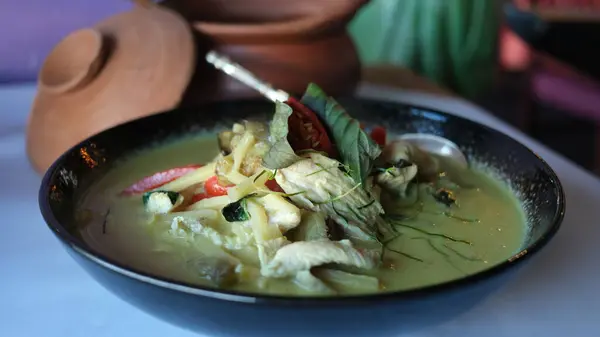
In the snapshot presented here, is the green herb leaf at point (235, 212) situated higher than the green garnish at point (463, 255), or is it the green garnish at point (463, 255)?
the green herb leaf at point (235, 212)

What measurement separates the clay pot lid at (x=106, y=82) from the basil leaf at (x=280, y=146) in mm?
358

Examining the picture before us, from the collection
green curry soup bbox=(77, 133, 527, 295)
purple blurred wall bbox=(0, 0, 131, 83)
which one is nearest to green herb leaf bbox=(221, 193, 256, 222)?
green curry soup bbox=(77, 133, 527, 295)

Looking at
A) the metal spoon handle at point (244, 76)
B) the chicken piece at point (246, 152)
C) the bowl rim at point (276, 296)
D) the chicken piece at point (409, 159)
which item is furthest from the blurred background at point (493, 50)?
the bowl rim at point (276, 296)

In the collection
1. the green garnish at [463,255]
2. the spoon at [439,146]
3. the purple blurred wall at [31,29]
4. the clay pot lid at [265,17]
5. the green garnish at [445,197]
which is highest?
the clay pot lid at [265,17]

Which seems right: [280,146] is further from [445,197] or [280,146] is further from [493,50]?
[493,50]

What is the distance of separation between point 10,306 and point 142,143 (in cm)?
32

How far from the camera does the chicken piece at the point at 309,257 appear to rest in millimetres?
625

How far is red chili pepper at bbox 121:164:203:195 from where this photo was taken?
0.84m

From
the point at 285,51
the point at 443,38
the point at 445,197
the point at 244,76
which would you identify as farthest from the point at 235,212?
the point at 443,38

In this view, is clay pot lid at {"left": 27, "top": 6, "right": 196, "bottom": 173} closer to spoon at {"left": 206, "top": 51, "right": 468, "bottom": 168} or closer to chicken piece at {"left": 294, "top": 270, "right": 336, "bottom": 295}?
spoon at {"left": 206, "top": 51, "right": 468, "bottom": 168}

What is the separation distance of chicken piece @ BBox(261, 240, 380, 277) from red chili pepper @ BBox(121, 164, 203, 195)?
260 mm

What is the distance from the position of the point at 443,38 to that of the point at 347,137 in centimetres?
161

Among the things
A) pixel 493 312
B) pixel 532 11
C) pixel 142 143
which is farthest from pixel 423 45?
pixel 493 312

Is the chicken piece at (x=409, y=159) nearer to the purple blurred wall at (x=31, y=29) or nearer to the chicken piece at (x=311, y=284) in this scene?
the chicken piece at (x=311, y=284)
